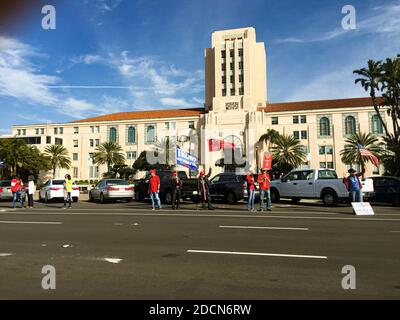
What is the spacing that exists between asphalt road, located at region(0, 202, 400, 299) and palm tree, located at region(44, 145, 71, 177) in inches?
2787

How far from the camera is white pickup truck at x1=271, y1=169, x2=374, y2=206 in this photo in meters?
18.3

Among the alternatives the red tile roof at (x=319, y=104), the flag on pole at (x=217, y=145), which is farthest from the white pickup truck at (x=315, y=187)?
the red tile roof at (x=319, y=104)

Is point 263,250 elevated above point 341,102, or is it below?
Answer: below

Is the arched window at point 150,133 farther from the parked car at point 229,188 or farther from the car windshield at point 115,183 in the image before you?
the parked car at point 229,188

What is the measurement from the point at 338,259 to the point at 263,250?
56.2 inches

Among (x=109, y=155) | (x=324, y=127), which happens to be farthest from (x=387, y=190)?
(x=109, y=155)

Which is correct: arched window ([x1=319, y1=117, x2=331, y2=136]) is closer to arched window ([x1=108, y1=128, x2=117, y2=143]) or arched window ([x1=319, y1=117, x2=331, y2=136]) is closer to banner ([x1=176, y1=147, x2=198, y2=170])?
arched window ([x1=108, y1=128, x2=117, y2=143])

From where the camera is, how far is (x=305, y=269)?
5.66 meters

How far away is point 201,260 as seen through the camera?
636 centimetres

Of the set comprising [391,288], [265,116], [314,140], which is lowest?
[391,288]

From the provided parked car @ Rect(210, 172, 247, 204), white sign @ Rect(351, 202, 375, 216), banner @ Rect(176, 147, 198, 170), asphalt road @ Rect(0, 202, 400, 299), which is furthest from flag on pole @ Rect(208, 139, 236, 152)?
asphalt road @ Rect(0, 202, 400, 299)
